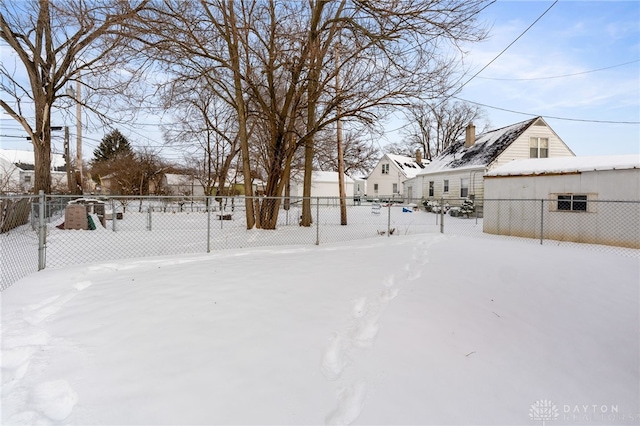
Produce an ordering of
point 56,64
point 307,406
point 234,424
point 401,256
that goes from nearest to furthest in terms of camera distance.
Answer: point 234,424 → point 307,406 → point 401,256 → point 56,64

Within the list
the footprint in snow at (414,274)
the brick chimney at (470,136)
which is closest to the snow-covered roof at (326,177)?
the brick chimney at (470,136)

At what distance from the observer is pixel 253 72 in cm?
979

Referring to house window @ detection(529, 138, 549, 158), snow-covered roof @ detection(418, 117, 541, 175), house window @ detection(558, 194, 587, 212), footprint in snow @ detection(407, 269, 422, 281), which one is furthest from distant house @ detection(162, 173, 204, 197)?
footprint in snow @ detection(407, 269, 422, 281)

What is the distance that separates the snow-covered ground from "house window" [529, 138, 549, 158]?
56.0ft

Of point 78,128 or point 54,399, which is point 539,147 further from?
point 78,128

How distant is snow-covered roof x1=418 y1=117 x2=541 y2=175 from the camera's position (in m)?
19.6

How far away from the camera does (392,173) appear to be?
37.3m

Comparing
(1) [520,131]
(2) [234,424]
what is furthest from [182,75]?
(1) [520,131]

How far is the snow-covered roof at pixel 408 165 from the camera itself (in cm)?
3541

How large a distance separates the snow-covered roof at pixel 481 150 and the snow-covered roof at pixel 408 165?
937 centimetres

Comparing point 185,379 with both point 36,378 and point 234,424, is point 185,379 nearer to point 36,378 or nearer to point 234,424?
point 234,424

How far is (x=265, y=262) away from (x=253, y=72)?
6.47 m

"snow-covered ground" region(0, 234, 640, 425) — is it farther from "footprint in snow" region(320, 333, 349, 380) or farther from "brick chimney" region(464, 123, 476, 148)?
"brick chimney" region(464, 123, 476, 148)

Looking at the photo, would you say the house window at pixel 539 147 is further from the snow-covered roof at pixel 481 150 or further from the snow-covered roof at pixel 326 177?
the snow-covered roof at pixel 326 177
